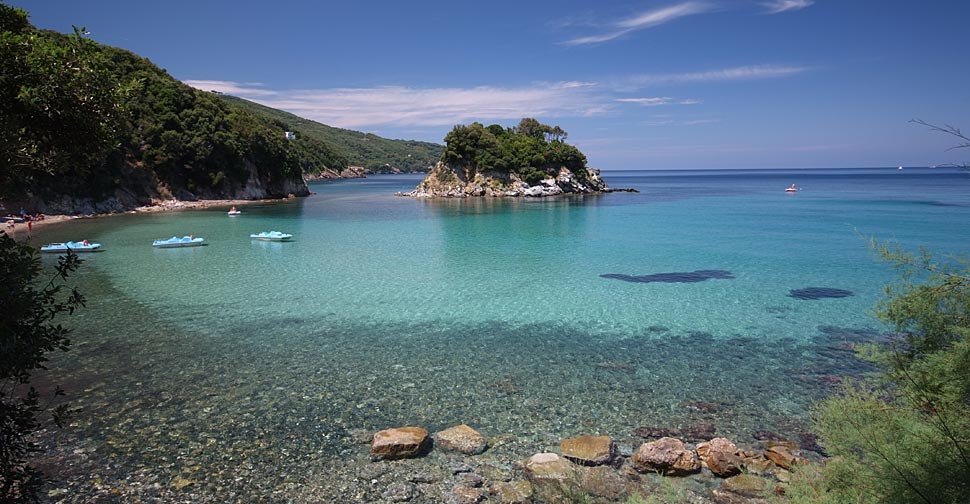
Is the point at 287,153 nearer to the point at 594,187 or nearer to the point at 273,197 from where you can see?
the point at 273,197

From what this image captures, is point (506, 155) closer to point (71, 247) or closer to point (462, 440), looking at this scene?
point (71, 247)

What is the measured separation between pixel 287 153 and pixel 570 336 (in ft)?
282

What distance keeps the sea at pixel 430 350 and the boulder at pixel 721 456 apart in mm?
869

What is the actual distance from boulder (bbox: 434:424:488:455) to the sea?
35cm

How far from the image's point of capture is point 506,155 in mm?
90188

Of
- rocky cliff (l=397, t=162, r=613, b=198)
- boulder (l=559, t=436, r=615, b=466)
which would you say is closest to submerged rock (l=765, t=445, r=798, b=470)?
boulder (l=559, t=436, r=615, b=466)

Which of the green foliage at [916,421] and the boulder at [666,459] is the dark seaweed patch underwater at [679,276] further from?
the green foliage at [916,421]

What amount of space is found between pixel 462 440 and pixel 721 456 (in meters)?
4.24

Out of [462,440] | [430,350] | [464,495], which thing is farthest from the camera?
[430,350]

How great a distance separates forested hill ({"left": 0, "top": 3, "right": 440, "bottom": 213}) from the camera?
228 inches

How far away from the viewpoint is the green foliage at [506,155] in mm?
89250

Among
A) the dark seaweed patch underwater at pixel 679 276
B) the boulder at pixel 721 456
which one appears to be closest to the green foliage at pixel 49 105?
the boulder at pixel 721 456

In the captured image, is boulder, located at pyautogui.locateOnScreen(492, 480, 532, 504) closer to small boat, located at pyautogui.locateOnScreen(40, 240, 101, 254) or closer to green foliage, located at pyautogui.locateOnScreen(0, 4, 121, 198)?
green foliage, located at pyautogui.locateOnScreen(0, 4, 121, 198)

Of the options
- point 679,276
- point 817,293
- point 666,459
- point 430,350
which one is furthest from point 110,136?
point 817,293
